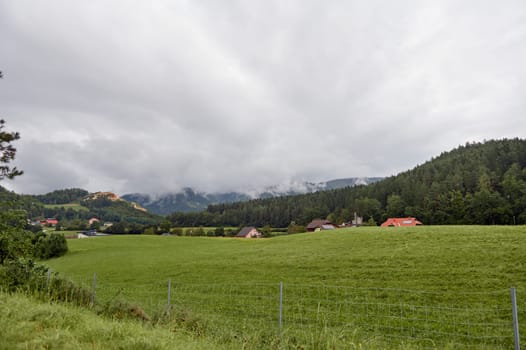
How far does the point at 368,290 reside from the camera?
50.7ft

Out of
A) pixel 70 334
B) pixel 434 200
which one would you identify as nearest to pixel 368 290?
pixel 70 334

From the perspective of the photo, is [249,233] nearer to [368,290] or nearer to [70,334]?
[368,290]

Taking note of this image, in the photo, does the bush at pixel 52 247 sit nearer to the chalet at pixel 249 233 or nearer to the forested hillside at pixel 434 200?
the chalet at pixel 249 233

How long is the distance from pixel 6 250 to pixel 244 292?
11583mm

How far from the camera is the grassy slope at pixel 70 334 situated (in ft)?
17.5

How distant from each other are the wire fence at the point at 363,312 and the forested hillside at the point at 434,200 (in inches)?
2888

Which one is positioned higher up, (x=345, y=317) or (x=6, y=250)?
(x=6, y=250)

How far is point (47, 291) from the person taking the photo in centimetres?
1143

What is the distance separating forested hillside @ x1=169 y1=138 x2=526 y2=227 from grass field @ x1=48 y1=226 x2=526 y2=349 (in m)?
60.5

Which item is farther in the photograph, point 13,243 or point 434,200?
point 434,200

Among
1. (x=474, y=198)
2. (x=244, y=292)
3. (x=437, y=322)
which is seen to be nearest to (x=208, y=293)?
(x=244, y=292)

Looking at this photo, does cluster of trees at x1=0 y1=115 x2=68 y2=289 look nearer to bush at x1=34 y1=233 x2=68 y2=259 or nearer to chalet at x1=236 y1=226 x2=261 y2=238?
bush at x1=34 y1=233 x2=68 y2=259

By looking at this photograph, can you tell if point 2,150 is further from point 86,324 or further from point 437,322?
point 437,322

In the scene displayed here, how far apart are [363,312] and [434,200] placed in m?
91.7
